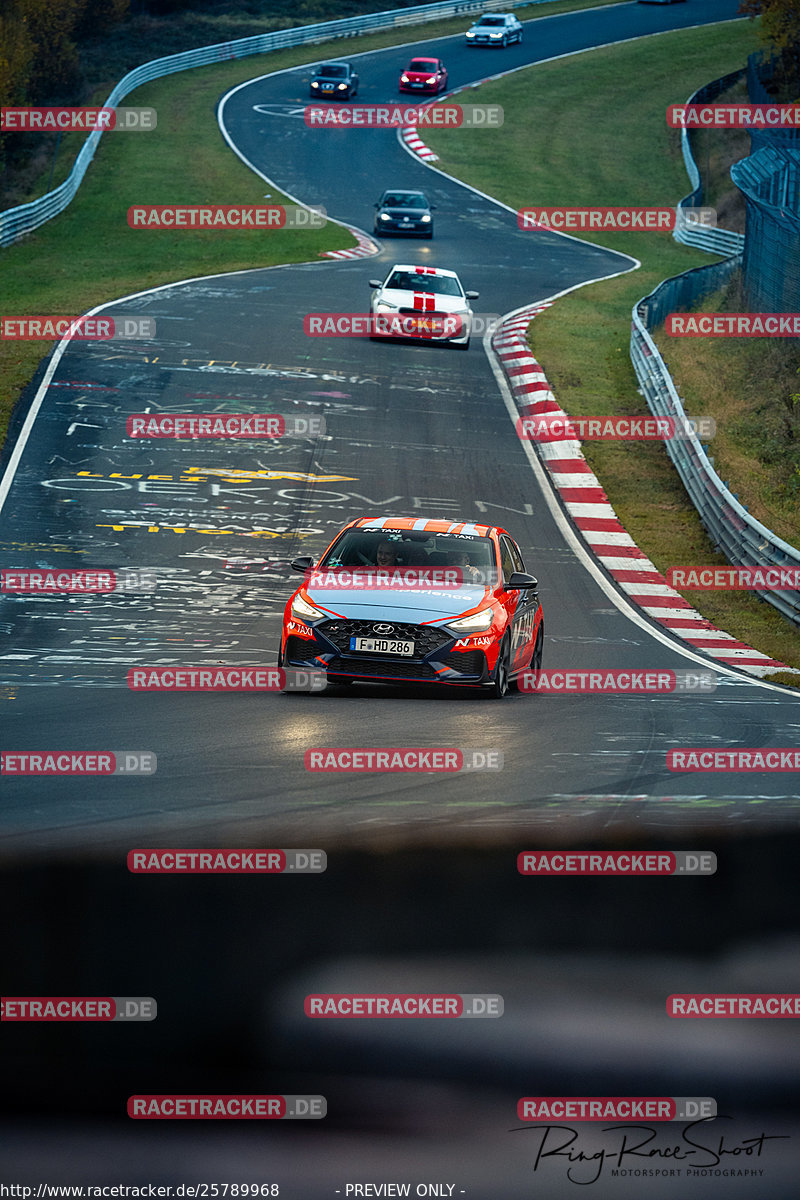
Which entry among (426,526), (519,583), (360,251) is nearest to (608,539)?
(426,526)

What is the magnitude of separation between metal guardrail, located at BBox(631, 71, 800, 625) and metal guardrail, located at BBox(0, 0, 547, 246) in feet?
60.8

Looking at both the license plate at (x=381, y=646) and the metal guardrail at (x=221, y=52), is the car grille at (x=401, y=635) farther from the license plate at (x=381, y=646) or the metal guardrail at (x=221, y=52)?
the metal guardrail at (x=221, y=52)

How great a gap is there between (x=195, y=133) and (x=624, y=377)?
33.2 meters

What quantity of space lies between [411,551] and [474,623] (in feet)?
3.99

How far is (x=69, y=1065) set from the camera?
197 inches

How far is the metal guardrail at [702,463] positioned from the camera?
17859mm

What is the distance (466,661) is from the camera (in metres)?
11.3

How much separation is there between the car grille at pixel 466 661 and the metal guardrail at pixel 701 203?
3112 cm

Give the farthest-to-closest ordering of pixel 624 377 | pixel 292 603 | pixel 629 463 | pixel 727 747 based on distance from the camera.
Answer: pixel 624 377
pixel 629 463
pixel 292 603
pixel 727 747

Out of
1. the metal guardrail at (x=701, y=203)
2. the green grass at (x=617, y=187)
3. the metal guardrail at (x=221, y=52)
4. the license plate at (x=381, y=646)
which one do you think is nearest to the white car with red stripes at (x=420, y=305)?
the green grass at (x=617, y=187)

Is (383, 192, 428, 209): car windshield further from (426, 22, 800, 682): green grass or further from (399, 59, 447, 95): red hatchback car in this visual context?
(399, 59, 447, 95): red hatchback car

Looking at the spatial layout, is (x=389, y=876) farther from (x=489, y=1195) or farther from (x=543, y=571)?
(x=543, y=571)

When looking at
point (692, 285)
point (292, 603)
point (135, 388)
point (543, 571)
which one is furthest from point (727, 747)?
point (692, 285)

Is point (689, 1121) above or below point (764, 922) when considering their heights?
below
